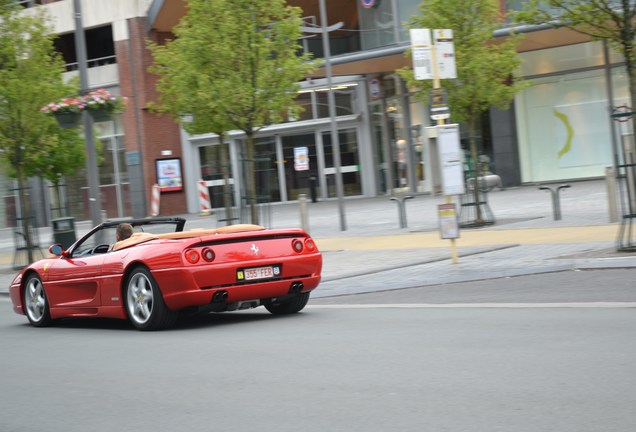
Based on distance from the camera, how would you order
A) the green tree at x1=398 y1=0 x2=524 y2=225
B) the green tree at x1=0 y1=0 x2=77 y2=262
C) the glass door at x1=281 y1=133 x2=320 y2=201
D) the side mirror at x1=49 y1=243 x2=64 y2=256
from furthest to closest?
the glass door at x1=281 y1=133 x2=320 y2=201 → the green tree at x1=0 y1=0 x2=77 y2=262 → the green tree at x1=398 y1=0 x2=524 y2=225 → the side mirror at x1=49 y1=243 x2=64 y2=256

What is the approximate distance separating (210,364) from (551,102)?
3035 cm

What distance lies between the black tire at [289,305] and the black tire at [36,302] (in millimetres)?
2613

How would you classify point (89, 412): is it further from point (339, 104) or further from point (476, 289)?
point (339, 104)

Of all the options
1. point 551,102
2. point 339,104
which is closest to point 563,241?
point 551,102

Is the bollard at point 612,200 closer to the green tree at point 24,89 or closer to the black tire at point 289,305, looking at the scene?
the black tire at point 289,305

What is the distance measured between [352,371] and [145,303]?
381cm

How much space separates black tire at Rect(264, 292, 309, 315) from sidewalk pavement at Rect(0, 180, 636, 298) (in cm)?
187

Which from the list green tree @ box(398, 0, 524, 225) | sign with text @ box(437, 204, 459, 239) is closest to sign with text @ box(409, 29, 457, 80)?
sign with text @ box(437, 204, 459, 239)

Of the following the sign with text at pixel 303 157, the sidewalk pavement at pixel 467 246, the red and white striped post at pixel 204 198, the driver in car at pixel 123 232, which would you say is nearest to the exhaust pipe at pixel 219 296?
the driver in car at pixel 123 232

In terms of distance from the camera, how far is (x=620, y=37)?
1359 centimetres

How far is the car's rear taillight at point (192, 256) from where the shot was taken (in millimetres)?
9914

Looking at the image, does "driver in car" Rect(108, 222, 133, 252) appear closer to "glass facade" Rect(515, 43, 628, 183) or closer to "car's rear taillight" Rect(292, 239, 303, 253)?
"car's rear taillight" Rect(292, 239, 303, 253)

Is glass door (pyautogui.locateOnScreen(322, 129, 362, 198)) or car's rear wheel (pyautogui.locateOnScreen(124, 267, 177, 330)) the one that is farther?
glass door (pyautogui.locateOnScreen(322, 129, 362, 198))

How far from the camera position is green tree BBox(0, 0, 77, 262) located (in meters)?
22.1
